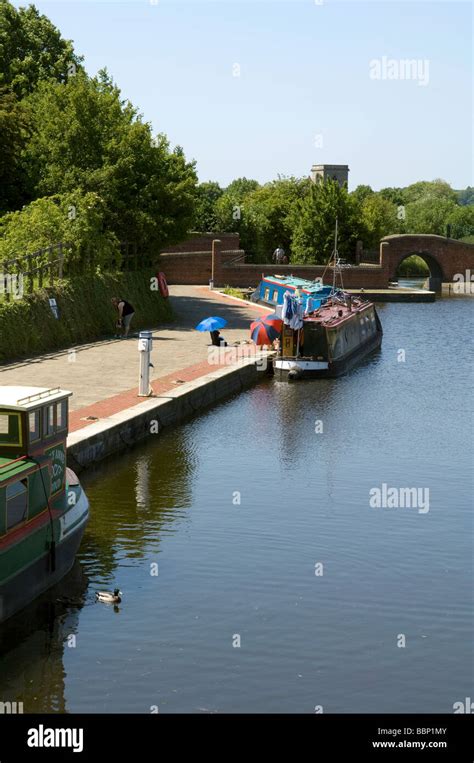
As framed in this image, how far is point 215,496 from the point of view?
20.1 meters

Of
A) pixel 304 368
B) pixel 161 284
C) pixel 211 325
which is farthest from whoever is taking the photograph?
pixel 161 284

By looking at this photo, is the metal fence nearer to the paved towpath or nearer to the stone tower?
the paved towpath

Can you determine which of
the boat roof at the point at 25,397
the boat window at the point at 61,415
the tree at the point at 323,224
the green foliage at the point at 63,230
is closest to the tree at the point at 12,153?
the green foliage at the point at 63,230

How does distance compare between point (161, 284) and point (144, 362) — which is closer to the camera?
point (144, 362)

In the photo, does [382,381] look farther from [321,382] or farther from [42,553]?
[42,553]

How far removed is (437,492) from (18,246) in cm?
1806

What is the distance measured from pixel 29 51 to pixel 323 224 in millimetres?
29190

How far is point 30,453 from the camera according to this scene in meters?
14.5

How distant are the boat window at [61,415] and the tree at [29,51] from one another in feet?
118

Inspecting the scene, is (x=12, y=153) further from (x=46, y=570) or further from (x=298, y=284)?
(x=46, y=570)

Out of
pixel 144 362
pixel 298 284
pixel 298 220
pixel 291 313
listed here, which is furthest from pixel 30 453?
pixel 298 220

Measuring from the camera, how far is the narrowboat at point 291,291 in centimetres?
4594

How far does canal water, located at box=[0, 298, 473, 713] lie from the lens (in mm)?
12500
